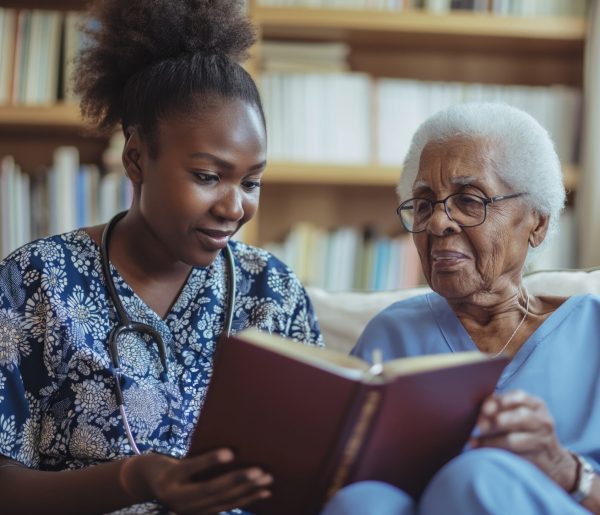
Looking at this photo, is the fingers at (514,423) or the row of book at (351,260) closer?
the fingers at (514,423)

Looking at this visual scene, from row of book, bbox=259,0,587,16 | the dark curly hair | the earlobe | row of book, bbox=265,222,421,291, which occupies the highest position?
row of book, bbox=259,0,587,16

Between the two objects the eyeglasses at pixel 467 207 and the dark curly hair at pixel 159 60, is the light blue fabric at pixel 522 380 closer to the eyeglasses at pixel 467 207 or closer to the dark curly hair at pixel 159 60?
the eyeglasses at pixel 467 207

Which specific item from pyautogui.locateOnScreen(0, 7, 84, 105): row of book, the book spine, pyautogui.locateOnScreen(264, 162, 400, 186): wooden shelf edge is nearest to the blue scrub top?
the book spine

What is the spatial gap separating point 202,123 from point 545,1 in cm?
161

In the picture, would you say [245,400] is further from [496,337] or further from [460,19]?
[460,19]

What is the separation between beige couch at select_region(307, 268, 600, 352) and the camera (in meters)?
1.79

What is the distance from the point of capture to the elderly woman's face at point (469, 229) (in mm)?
1467

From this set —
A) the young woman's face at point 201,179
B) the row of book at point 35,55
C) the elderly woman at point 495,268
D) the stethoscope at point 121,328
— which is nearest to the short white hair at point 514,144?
the elderly woman at point 495,268

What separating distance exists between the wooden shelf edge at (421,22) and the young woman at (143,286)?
3.20 feet

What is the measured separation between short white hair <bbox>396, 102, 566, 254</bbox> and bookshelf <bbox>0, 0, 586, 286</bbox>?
1.13 m

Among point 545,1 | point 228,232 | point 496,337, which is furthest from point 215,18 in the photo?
point 545,1

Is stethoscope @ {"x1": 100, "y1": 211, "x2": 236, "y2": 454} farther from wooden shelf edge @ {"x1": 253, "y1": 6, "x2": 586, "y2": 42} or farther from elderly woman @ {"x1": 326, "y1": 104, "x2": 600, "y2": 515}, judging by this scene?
wooden shelf edge @ {"x1": 253, "y1": 6, "x2": 586, "y2": 42}

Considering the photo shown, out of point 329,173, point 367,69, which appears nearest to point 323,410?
point 329,173

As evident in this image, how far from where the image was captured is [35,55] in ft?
8.49
